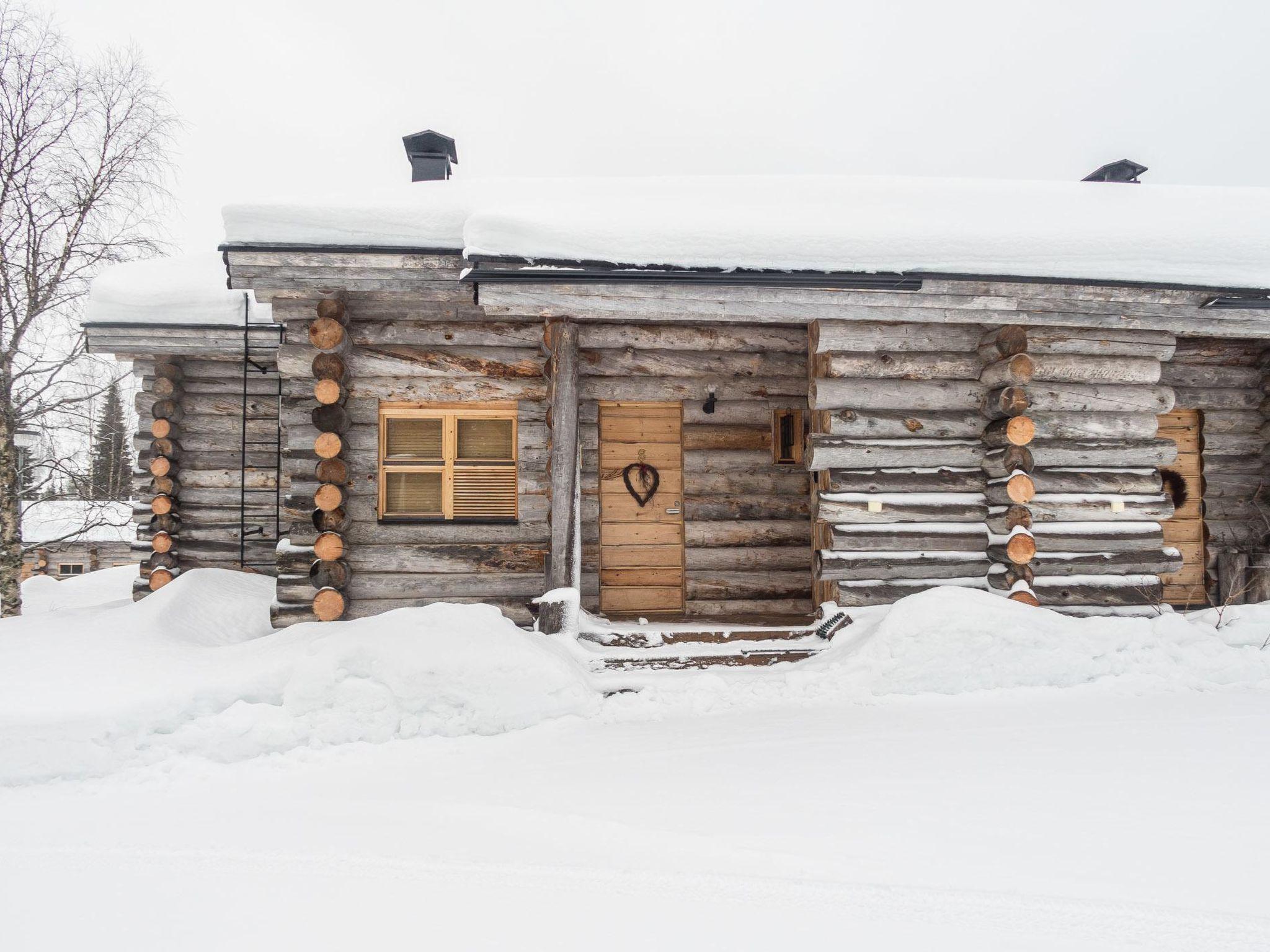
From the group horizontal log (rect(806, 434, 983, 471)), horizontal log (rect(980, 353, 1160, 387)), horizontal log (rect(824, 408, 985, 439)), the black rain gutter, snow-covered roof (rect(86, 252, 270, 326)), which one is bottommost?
horizontal log (rect(806, 434, 983, 471))

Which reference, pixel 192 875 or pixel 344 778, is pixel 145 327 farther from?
pixel 192 875

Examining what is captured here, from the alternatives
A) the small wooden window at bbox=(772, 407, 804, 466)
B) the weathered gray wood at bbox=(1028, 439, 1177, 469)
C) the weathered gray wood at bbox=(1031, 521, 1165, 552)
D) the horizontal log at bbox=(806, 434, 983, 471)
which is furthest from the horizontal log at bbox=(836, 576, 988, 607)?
the small wooden window at bbox=(772, 407, 804, 466)

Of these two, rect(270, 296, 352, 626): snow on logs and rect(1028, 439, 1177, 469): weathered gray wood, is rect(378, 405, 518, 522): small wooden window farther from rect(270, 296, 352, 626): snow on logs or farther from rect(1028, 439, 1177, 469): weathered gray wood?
rect(1028, 439, 1177, 469): weathered gray wood

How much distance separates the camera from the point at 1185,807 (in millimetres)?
3221

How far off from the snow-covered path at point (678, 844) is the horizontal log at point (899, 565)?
7.48 feet

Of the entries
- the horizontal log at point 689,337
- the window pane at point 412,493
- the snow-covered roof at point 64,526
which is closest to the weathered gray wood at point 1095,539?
the horizontal log at point 689,337

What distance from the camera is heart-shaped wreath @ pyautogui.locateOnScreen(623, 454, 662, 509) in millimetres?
7945

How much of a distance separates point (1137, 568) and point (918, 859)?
18.8 ft

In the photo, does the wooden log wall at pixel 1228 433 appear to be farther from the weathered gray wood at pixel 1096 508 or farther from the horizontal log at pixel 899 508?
the horizontal log at pixel 899 508

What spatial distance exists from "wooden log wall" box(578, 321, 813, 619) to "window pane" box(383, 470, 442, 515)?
5.36 ft

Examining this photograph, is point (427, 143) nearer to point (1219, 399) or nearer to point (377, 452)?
point (377, 452)

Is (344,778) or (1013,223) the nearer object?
(344,778)

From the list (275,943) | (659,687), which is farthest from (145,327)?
(275,943)

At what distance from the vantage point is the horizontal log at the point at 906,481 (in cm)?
675
